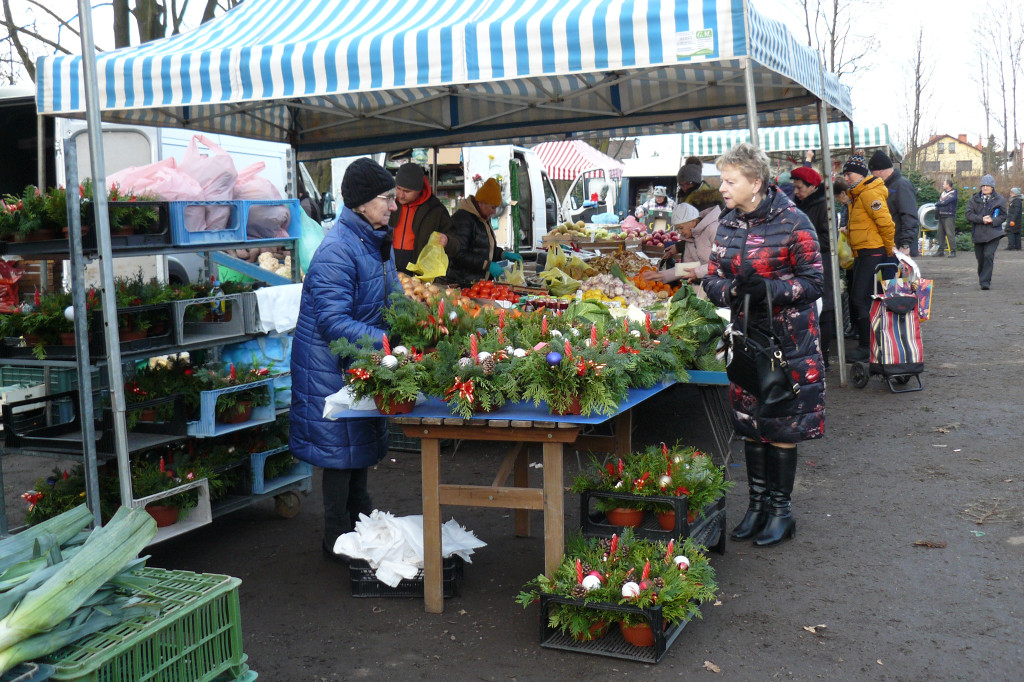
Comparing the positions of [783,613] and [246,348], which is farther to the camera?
[246,348]

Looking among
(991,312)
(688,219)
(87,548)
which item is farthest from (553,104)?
(991,312)

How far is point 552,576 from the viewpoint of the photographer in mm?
3695

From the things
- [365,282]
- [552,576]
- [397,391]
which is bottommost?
[552,576]

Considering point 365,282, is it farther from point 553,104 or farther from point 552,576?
point 553,104

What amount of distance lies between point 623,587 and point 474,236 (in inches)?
161

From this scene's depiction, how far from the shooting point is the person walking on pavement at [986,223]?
15445 millimetres

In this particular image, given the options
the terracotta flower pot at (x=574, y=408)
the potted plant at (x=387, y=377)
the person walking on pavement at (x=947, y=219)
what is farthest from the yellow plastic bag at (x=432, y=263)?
the person walking on pavement at (x=947, y=219)

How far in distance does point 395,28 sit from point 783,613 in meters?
3.69

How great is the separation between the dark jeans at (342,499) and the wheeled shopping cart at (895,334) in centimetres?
514

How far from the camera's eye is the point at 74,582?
79.9 inches

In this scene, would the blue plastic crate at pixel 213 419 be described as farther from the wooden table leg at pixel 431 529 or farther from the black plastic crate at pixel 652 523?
the black plastic crate at pixel 652 523

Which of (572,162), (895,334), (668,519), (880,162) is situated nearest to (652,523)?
(668,519)

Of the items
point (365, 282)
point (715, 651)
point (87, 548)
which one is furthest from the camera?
point (365, 282)

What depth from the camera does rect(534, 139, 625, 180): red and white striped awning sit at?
2444 cm
